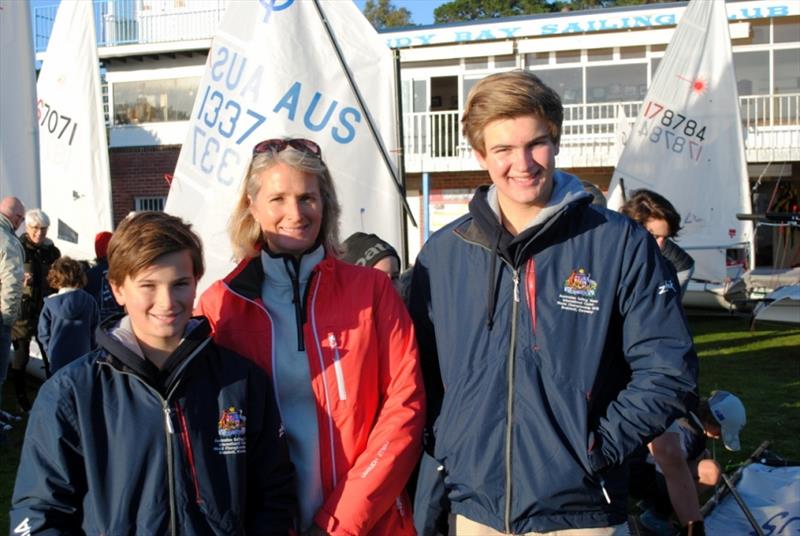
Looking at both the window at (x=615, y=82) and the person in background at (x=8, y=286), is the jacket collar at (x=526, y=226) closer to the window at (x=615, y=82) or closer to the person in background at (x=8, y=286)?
the person in background at (x=8, y=286)

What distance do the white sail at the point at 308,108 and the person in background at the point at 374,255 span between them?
1.80m

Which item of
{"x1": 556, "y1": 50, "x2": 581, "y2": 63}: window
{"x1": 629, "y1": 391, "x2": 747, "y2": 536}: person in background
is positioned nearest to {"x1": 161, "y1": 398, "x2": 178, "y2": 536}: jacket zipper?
{"x1": 629, "y1": 391, "x2": 747, "y2": 536}: person in background

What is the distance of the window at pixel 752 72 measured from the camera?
19.2m

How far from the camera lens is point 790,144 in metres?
18.1

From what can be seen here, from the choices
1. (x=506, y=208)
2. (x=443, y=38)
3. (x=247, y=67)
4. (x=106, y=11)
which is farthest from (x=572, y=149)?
(x=506, y=208)

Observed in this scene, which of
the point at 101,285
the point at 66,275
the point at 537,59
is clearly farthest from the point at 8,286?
the point at 537,59

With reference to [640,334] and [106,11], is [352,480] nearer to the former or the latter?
[640,334]

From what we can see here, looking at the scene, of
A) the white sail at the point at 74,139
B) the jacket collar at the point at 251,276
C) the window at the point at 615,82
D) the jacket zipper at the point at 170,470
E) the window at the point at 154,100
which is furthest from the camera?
the window at the point at 154,100

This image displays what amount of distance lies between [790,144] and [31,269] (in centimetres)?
1534

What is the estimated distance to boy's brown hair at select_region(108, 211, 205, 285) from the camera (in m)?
2.12

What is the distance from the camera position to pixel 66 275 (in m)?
6.76

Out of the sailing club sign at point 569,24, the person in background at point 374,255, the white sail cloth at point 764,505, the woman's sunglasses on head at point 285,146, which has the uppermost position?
the sailing club sign at point 569,24

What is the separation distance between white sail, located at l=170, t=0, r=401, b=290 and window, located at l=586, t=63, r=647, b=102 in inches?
605

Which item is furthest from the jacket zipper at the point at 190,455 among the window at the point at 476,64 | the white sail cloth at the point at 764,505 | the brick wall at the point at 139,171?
the brick wall at the point at 139,171
